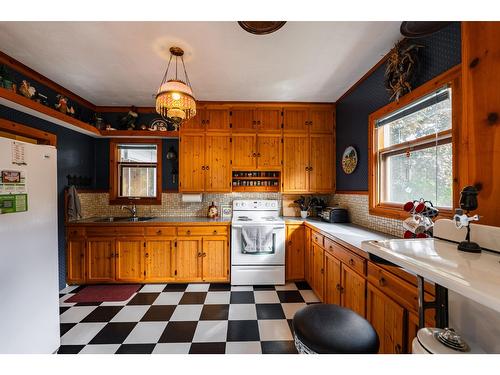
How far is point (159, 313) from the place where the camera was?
2.19 metres

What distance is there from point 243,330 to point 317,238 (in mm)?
1320

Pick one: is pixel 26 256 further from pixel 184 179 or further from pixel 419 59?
pixel 419 59

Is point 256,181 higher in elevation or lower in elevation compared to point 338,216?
higher

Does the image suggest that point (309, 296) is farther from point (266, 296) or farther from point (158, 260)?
point (158, 260)

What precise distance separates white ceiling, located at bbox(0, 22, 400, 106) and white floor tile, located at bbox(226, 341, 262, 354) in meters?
2.71

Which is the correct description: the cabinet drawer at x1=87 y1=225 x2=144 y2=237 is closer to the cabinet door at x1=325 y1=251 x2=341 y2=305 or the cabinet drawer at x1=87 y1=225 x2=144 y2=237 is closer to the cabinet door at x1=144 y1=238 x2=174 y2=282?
the cabinet door at x1=144 y1=238 x2=174 y2=282

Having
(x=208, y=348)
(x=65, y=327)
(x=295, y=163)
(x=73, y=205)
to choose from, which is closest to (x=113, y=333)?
(x=65, y=327)

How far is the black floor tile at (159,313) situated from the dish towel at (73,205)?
173cm

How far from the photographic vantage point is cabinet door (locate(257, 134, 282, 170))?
3238 millimetres

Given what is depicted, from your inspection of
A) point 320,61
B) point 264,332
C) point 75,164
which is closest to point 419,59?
point 320,61

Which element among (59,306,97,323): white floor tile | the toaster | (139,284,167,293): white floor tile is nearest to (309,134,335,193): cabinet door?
the toaster

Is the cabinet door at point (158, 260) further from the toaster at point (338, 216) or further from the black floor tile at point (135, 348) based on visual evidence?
the toaster at point (338, 216)

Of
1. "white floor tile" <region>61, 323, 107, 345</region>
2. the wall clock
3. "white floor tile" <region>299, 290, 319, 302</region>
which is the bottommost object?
"white floor tile" <region>299, 290, 319, 302</region>
